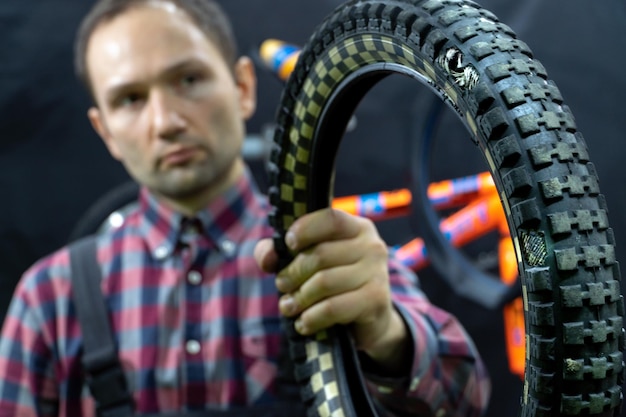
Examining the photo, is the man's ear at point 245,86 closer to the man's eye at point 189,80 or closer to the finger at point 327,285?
the man's eye at point 189,80

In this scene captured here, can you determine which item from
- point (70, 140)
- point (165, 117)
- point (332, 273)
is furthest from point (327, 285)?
point (70, 140)

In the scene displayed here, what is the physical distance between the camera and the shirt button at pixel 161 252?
62 centimetres

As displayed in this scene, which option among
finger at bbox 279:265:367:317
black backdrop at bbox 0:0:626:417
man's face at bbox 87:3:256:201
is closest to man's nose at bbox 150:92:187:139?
man's face at bbox 87:3:256:201

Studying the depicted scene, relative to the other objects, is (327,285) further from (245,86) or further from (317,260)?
(245,86)

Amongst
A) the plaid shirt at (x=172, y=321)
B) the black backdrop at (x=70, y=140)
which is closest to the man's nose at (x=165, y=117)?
the plaid shirt at (x=172, y=321)

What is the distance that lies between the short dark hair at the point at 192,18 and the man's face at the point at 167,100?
1 cm

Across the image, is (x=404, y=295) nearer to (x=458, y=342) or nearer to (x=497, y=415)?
(x=458, y=342)

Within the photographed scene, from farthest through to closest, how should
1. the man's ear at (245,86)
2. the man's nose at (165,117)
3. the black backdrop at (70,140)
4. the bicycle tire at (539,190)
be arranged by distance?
1. the black backdrop at (70,140)
2. the man's ear at (245,86)
3. the man's nose at (165,117)
4. the bicycle tire at (539,190)

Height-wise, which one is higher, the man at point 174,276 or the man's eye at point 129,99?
the man's eye at point 129,99

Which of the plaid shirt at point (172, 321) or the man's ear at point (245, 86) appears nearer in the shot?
the plaid shirt at point (172, 321)

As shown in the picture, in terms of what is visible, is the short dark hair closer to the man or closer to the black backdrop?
the man

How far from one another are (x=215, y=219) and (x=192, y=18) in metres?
0.19

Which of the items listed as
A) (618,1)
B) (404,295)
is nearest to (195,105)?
(404,295)

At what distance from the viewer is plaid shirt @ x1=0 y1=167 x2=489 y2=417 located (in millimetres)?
578
